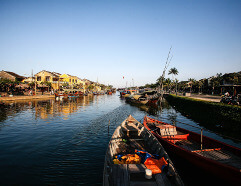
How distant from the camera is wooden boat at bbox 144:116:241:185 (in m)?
7.03

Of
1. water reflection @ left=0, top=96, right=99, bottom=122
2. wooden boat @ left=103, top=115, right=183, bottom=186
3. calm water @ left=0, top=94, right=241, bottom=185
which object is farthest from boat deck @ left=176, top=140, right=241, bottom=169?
Result: water reflection @ left=0, top=96, right=99, bottom=122

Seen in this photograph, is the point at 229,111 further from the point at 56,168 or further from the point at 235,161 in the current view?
the point at 56,168

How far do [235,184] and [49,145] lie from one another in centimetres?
1496

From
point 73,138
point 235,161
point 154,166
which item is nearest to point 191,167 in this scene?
point 235,161

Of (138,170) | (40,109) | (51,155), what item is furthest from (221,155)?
(40,109)

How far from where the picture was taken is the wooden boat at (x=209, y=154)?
703cm

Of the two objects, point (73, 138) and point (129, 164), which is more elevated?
point (129, 164)

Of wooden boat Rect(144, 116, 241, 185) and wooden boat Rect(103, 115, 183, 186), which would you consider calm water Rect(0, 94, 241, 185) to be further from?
wooden boat Rect(144, 116, 241, 185)

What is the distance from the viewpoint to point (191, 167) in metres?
9.40

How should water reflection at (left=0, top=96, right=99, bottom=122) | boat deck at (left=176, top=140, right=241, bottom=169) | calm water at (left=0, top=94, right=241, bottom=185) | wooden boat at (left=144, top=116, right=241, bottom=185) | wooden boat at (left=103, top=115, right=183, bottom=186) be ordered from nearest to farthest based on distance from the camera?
A: wooden boat at (left=103, top=115, right=183, bottom=186)
wooden boat at (left=144, top=116, right=241, bottom=185)
boat deck at (left=176, top=140, right=241, bottom=169)
calm water at (left=0, top=94, right=241, bottom=185)
water reflection at (left=0, top=96, right=99, bottom=122)

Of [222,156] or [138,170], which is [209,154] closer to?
[222,156]

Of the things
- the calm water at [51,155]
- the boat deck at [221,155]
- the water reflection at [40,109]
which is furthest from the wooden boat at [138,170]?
the water reflection at [40,109]

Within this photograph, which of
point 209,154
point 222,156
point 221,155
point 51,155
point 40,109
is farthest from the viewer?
point 40,109

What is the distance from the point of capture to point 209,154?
9578 mm
